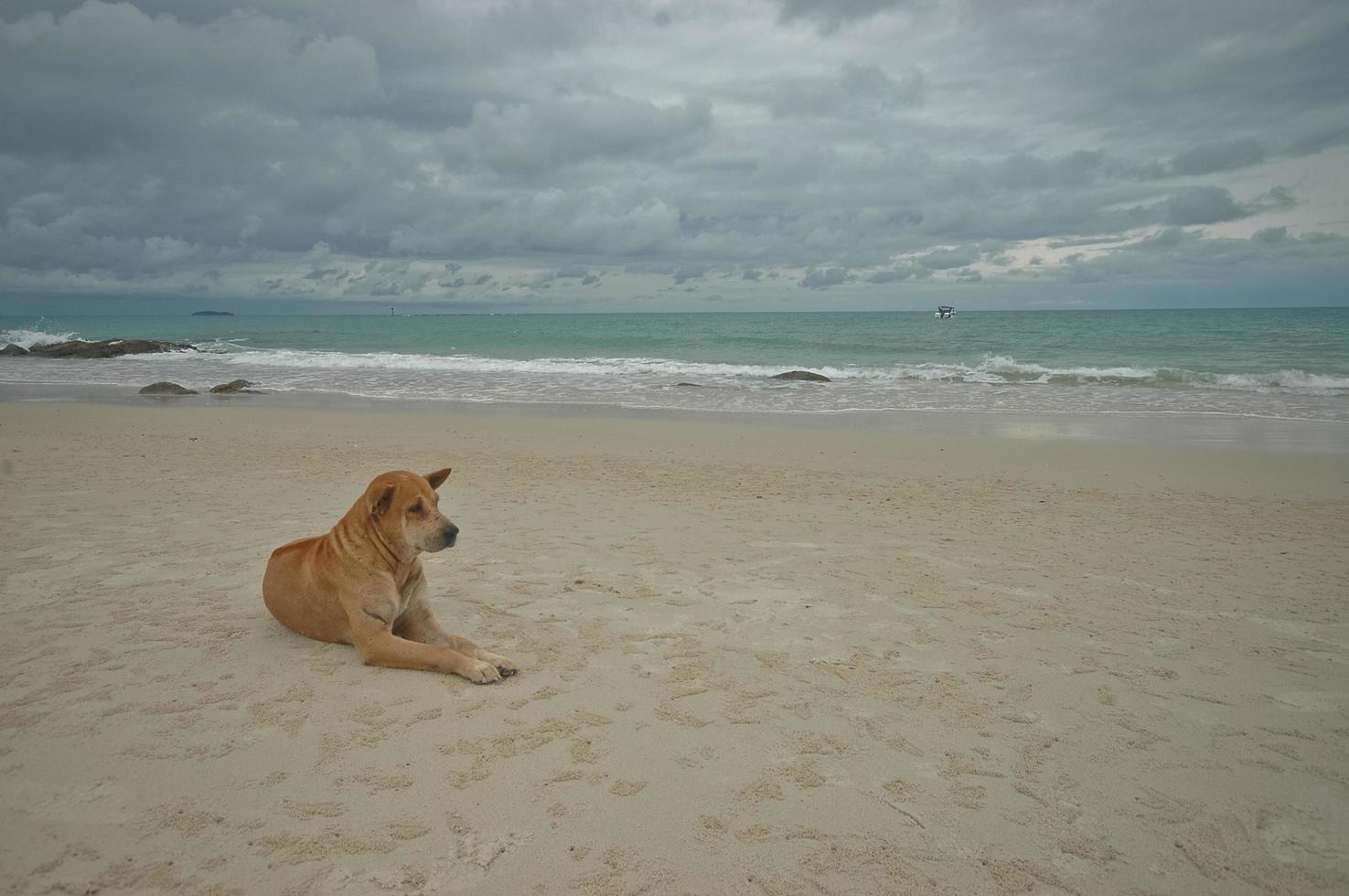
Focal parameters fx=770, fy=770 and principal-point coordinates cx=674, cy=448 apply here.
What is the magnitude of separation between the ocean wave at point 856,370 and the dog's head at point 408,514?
2489 centimetres

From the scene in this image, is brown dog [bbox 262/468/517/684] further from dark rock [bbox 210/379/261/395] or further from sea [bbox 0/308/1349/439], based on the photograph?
dark rock [bbox 210/379/261/395]

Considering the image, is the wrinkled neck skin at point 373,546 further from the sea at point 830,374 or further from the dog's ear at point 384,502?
the sea at point 830,374

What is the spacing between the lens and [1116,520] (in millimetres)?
8977

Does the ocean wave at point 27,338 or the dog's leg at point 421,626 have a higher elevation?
the ocean wave at point 27,338

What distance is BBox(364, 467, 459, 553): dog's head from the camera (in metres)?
4.56

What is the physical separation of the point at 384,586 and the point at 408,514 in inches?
19.4

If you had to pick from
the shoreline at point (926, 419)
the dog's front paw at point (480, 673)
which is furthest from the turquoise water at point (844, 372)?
the dog's front paw at point (480, 673)

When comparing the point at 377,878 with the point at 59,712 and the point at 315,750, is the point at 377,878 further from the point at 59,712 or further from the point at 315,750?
the point at 59,712

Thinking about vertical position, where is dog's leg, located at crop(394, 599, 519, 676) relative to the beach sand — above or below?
above

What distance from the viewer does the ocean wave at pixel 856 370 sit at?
26.4 m

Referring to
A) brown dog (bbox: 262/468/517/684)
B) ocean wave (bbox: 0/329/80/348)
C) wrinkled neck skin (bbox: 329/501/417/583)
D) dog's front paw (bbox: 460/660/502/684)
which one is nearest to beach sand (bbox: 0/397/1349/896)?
dog's front paw (bbox: 460/660/502/684)

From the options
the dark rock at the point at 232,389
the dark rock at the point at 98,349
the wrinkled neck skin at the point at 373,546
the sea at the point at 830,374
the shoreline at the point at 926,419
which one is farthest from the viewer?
the dark rock at the point at 98,349

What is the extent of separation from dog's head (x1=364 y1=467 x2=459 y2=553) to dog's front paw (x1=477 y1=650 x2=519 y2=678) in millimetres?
704

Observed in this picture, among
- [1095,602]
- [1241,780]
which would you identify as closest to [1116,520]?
[1095,602]
